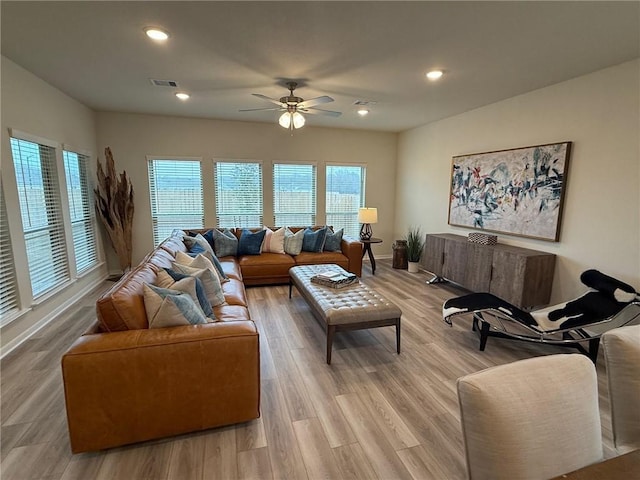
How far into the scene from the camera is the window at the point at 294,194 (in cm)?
614

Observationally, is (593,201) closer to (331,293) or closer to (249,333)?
(331,293)

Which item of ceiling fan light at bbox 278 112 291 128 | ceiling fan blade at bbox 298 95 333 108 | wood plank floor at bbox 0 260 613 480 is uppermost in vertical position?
ceiling fan blade at bbox 298 95 333 108

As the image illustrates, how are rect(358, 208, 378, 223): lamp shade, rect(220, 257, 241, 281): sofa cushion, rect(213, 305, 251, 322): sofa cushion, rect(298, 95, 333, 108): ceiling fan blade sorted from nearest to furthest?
rect(213, 305, 251, 322): sofa cushion
rect(298, 95, 333, 108): ceiling fan blade
rect(220, 257, 241, 281): sofa cushion
rect(358, 208, 378, 223): lamp shade

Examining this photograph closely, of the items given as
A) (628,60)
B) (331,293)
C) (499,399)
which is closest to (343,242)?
(331,293)

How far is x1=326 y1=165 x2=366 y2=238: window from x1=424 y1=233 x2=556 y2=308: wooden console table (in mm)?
2160

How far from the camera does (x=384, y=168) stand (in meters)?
6.71

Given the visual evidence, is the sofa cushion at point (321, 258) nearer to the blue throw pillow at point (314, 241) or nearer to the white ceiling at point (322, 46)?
the blue throw pillow at point (314, 241)

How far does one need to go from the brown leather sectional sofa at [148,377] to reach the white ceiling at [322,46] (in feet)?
Answer: 6.55

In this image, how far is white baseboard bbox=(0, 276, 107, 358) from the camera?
291 cm

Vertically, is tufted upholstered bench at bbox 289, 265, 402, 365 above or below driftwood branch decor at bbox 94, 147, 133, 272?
below

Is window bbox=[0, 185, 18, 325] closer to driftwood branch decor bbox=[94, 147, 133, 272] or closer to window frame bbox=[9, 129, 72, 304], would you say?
window frame bbox=[9, 129, 72, 304]

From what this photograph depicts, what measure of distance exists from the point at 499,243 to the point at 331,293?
262cm

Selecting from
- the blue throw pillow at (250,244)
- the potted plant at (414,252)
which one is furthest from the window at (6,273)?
the potted plant at (414,252)

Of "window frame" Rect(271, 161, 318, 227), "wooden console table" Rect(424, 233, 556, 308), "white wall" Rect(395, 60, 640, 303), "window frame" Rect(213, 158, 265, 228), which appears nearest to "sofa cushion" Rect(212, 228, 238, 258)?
"window frame" Rect(213, 158, 265, 228)
